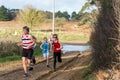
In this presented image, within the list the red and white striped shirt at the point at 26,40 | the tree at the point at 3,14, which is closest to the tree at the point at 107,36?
the red and white striped shirt at the point at 26,40

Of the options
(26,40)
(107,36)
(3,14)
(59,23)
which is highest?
(107,36)

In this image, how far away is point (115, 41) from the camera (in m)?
15.7

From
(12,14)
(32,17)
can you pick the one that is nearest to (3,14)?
(12,14)

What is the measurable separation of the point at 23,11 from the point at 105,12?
85800mm

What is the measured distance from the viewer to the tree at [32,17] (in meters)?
98.0

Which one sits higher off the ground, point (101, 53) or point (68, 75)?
point (101, 53)

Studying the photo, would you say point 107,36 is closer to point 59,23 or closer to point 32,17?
point 32,17

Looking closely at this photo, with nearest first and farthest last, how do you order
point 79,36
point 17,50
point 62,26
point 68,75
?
point 68,75 < point 17,50 < point 79,36 < point 62,26

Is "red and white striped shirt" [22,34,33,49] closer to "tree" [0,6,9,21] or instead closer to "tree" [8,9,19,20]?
"tree" [0,6,9,21]

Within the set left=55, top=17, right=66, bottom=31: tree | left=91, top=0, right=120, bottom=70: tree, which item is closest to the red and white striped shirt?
left=91, top=0, right=120, bottom=70: tree

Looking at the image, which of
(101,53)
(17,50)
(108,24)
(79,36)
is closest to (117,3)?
(108,24)

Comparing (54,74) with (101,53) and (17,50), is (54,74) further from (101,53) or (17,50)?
(17,50)

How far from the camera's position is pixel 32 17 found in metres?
97.6

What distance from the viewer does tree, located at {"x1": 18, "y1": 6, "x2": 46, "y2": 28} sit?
98.0 metres
